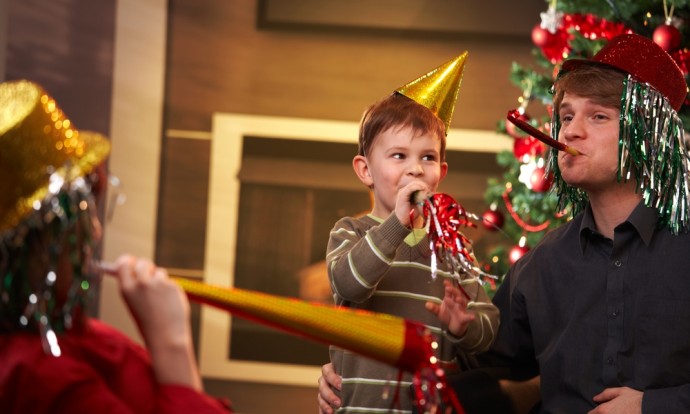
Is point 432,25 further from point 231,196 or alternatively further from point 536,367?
point 536,367

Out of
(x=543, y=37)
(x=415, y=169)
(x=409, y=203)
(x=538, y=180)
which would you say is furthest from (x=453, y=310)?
(x=543, y=37)

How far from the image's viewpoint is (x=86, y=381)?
1155 mm

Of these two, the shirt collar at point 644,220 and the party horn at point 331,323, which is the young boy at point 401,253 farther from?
the party horn at point 331,323

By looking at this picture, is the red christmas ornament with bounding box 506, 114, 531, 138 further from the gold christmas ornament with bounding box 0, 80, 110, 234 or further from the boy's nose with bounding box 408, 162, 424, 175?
the gold christmas ornament with bounding box 0, 80, 110, 234

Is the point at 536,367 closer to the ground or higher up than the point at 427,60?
closer to the ground

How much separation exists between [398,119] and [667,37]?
34.1 inches

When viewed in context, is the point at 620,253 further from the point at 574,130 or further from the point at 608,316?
the point at 574,130

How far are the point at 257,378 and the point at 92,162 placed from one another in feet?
10.1

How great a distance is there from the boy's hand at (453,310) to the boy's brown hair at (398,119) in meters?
0.35

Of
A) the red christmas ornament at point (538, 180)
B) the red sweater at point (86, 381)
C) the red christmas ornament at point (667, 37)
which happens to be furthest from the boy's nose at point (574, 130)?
the red sweater at point (86, 381)

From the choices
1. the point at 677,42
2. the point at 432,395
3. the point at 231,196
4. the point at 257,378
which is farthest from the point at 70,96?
the point at 432,395

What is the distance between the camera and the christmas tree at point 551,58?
103 inches

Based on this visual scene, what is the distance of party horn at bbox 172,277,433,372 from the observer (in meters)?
1.25

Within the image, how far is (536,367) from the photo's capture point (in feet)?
6.88
